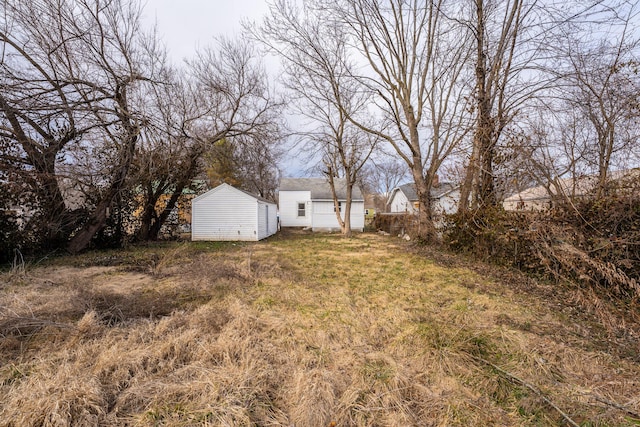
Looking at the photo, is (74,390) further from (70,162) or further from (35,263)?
(70,162)

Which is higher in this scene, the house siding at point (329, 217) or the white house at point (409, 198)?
the white house at point (409, 198)

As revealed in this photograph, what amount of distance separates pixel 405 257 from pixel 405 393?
23.8 ft

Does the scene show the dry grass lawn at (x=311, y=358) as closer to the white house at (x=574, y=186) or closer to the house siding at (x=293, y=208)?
the white house at (x=574, y=186)

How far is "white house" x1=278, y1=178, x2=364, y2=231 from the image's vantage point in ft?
68.4

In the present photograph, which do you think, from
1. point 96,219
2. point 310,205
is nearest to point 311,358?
point 96,219

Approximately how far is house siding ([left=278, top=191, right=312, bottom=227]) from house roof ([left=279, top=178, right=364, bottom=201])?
1.36ft

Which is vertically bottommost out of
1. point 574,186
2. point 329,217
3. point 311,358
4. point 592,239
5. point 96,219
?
point 311,358

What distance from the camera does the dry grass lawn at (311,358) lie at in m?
2.07

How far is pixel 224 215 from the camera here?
46.7ft

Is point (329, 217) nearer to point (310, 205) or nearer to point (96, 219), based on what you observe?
point (310, 205)

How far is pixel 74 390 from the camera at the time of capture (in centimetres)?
211

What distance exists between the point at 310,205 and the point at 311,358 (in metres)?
20.1

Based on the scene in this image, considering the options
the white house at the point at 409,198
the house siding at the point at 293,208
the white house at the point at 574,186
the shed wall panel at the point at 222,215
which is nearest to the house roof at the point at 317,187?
the house siding at the point at 293,208

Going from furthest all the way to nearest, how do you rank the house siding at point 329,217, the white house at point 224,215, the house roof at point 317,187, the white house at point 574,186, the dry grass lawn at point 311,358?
the house roof at point 317,187 → the house siding at point 329,217 → the white house at point 224,215 → the white house at point 574,186 → the dry grass lawn at point 311,358
